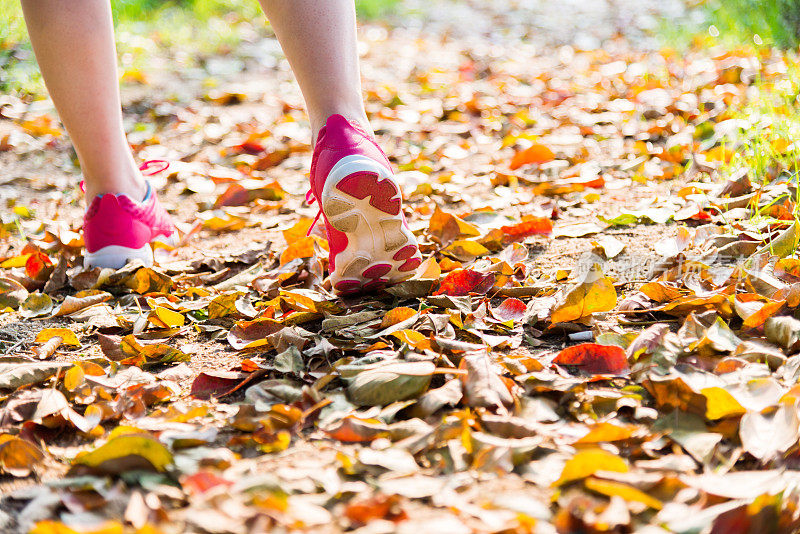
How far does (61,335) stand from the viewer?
4.32 ft

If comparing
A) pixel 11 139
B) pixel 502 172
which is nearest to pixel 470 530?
pixel 502 172

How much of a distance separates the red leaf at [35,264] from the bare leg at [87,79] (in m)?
0.19

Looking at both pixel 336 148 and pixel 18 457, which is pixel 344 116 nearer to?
pixel 336 148

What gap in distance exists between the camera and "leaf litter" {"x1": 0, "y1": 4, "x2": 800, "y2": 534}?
2.59 feet

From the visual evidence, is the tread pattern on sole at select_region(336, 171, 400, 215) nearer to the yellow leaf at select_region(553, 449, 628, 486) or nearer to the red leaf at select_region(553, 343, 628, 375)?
the red leaf at select_region(553, 343, 628, 375)

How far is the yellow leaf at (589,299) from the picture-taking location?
1.18 m

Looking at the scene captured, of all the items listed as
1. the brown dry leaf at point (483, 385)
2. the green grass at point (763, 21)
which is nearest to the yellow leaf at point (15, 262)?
the brown dry leaf at point (483, 385)

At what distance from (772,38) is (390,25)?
4116 millimetres

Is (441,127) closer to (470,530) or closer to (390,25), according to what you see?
(470,530)

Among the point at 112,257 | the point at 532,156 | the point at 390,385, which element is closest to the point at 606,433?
the point at 390,385

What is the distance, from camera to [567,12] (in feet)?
22.0

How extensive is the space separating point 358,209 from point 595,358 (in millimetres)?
474

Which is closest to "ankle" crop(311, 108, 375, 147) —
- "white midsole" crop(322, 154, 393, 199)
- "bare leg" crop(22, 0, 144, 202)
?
"white midsole" crop(322, 154, 393, 199)

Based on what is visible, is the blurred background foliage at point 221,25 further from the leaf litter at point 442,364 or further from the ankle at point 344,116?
the ankle at point 344,116
